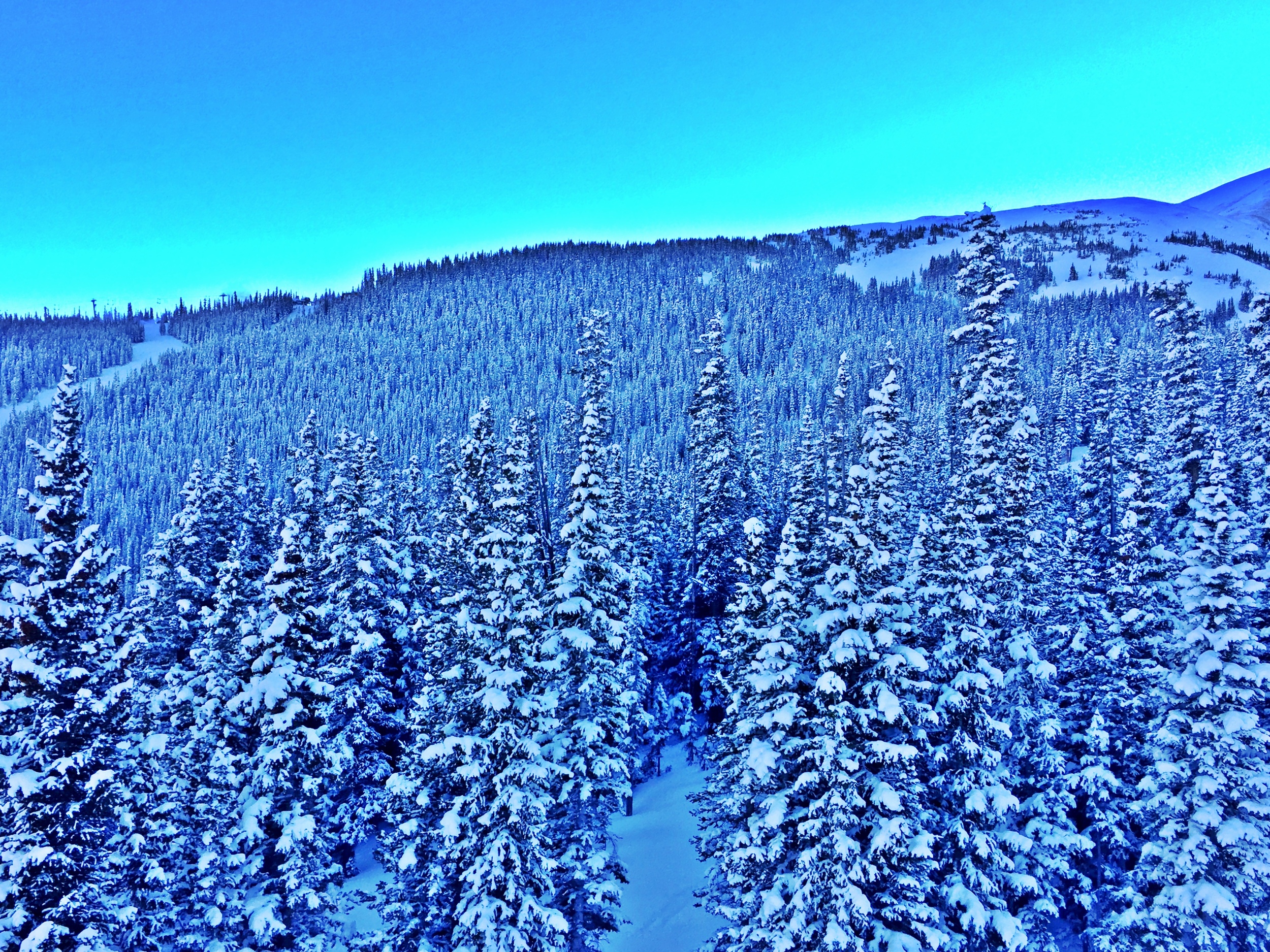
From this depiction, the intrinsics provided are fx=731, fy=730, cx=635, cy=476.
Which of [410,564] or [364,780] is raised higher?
[410,564]

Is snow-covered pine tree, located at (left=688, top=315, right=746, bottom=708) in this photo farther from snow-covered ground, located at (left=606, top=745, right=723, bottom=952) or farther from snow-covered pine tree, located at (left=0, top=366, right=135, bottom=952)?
snow-covered pine tree, located at (left=0, top=366, right=135, bottom=952)

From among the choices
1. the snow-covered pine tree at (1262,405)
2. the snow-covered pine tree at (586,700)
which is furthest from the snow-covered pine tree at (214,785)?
the snow-covered pine tree at (1262,405)

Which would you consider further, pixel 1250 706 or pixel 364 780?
pixel 364 780

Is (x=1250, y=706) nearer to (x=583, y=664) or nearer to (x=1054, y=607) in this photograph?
(x=1054, y=607)

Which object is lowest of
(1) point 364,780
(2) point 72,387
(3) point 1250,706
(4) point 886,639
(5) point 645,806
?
(5) point 645,806

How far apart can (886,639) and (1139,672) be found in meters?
11.6

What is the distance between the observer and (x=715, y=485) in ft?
118

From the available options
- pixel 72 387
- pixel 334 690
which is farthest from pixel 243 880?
pixel 72 387

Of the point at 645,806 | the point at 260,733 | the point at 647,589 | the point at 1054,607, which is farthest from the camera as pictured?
the point at 647,589

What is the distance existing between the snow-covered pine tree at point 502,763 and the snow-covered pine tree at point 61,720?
7079 millimetres

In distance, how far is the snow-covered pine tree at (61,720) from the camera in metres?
14.6

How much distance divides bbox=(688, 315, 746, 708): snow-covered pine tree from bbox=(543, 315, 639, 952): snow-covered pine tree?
46.3 feet

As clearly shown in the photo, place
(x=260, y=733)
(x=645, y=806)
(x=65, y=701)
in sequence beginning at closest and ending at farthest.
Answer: (x=65, y=701) → (x=260, y=733) → (x=645, y=806)

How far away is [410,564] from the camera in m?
31.0
